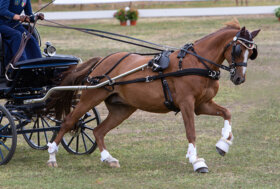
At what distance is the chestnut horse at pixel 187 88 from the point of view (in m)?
6.39

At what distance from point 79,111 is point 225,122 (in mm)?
1834

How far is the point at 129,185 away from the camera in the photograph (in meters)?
6.22

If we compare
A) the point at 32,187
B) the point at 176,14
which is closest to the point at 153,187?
the point at 32,187

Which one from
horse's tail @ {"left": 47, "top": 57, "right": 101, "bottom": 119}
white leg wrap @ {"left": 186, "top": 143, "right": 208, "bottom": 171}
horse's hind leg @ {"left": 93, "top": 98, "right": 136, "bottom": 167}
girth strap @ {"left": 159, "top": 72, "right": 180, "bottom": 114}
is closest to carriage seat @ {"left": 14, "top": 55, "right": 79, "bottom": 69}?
horse's tail @ {"left": 47, "top": 57, "right": 101, "bottom": 119}

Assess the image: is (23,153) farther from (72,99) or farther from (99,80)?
(99,80)

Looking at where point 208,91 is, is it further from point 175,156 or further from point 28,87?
point 28,87

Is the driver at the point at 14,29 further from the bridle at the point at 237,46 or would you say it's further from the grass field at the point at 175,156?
the bridle at the point at 237,46

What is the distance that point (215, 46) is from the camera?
6551 millimetres

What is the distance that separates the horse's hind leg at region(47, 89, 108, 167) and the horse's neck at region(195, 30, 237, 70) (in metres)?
1.37

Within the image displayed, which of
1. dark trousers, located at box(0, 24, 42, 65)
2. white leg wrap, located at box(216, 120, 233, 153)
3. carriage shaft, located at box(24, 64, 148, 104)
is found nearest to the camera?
white leg wrap, located at box(216, 120, 233, 153)

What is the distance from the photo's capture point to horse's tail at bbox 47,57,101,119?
743 centimetres

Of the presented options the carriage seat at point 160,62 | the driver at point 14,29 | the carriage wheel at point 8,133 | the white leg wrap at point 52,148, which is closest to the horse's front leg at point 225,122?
the carriage seat at point 160,62

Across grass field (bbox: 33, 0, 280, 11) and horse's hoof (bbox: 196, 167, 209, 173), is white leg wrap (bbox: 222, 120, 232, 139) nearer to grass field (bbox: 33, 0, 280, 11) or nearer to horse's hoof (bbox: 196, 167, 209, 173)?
horse's hoof (bbox: 196, 167, 209, 173)

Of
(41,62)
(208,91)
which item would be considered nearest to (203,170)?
(208,91)
